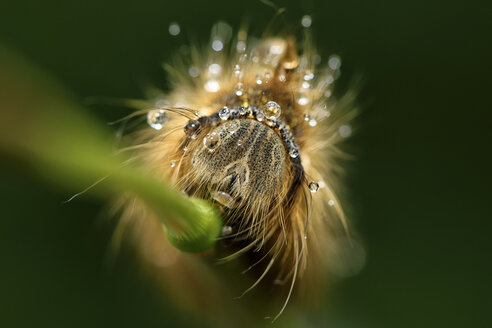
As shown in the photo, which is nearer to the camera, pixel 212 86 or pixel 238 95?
pixel 238 95

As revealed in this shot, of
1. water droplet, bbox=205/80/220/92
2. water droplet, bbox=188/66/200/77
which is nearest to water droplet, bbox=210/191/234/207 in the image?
water droplet, bbox=205/80/220/92

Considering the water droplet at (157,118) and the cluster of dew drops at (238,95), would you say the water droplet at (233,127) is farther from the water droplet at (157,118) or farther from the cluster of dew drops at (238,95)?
the water droplet at (157,118)

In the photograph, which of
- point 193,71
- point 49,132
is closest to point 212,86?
point 193,71

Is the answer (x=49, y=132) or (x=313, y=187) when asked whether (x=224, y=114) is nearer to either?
(x=313, y=187)

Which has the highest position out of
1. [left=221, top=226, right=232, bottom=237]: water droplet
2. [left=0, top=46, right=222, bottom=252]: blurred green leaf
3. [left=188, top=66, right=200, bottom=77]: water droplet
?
[left=188, top=66, right=200, bottom=77]: water droplet

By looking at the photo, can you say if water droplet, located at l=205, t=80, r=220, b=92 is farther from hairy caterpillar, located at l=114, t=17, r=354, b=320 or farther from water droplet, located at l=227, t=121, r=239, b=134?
water droplet, located at l=227, t=121, r=239, b=134

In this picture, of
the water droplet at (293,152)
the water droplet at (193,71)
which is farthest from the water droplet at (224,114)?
the water droplet at (193,71)
